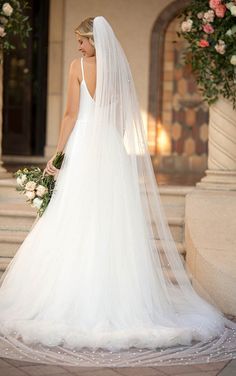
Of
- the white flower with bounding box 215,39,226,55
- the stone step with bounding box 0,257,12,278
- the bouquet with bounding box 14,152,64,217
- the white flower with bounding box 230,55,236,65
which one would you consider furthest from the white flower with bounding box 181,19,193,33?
the stone step with bounding box 0,257,12,278

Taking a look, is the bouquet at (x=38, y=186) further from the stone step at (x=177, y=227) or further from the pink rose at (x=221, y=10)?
the pink rose at (x=221, y=10)

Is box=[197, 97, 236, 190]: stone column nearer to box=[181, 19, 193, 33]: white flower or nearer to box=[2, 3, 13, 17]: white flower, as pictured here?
box=[181, 19, 193, 33]: white flower

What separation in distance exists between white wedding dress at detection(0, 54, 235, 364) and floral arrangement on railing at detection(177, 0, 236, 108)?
1.67 m

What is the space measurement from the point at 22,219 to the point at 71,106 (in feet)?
7.35

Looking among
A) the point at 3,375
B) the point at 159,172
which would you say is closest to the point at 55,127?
the point at 159,172

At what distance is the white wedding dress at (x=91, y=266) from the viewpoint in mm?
5398

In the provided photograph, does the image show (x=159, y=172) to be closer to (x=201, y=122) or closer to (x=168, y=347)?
(x=201, y=122)

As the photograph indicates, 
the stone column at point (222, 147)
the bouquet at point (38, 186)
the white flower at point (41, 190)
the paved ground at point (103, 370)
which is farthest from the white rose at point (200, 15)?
the paved ground at point (103, 370)

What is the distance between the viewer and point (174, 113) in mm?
11172

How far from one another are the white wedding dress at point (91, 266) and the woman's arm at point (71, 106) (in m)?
0.04

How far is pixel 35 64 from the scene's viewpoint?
37.9ft

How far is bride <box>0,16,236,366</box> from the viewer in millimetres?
5406

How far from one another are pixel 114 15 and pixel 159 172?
7.22 feet

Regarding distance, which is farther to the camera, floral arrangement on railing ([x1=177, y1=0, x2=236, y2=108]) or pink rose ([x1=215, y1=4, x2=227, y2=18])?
floral arrangement on railing ([x1=177, y1=0, x2=236, y2=108])
